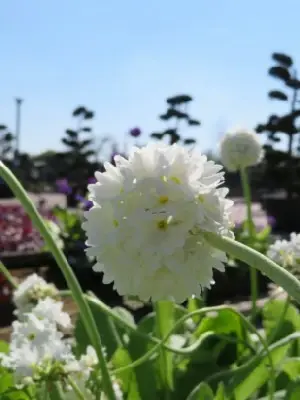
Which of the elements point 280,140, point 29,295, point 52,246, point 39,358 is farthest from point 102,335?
point 280,140

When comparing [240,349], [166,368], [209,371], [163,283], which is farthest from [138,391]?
[163,283]

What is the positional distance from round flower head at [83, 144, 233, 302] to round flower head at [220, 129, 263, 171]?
111cm

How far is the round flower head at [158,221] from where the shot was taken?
1.66 ft

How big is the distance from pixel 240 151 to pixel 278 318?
0.48 metres

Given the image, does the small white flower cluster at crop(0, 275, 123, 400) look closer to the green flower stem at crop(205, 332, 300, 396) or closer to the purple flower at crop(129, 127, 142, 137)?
the green flower stem at crop(205, 332, 300, 396)

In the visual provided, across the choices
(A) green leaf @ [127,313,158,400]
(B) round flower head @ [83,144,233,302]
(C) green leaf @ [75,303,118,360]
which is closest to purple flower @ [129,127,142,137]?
(C) green leaf @ [75,303,118,360]

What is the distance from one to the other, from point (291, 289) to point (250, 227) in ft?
3.51

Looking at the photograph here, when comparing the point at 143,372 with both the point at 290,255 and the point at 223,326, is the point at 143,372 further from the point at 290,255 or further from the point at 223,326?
the point at 290,255

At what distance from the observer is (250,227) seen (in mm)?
1540

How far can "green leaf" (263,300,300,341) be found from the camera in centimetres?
134

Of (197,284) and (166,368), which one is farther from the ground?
(197,284)

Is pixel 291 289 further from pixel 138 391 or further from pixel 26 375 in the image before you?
pixel 138 391

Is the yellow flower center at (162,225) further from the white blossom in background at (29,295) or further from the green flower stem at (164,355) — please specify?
the white blossom in background at (29,295)

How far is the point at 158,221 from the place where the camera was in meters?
0.51
